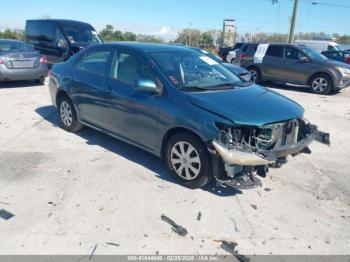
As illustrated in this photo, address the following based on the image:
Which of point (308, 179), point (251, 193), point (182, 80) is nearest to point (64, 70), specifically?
point (182, 80)

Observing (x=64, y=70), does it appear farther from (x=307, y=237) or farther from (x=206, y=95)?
(x=307, y=237)

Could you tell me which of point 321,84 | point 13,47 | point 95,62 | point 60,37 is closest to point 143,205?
point 95,62

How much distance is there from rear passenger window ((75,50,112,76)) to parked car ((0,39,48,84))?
516 centimetres

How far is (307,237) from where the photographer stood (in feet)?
10.8

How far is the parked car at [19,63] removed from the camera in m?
9.70

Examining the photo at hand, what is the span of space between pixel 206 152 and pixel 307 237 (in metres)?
1.34

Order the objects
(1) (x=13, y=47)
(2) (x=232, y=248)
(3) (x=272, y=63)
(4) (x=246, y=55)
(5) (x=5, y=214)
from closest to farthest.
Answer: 1. (2) (x=232, y=248)
2. (5) (x=5, y=214)
3. (1) (x=13, y=47)
4. (3) (x=272, y=63)
5. (4) (x=246, y=55)

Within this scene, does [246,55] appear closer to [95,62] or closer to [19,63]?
[19,63]

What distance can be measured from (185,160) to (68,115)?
2.93m

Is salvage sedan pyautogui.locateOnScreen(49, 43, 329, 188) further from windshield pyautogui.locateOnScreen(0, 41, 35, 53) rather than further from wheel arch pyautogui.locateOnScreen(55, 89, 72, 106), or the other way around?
windshield pyautogui.locateOnScreen(0, 41, 35, 53)

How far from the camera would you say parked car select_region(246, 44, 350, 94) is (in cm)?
1138

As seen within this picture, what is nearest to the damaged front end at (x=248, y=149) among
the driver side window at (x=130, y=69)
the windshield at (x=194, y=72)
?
the windshield at (x=194, y=72)

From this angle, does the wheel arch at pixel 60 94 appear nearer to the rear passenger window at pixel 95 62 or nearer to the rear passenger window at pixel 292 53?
the rear passenger window at pixel 95 62

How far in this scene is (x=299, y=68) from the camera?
11.9 meters
